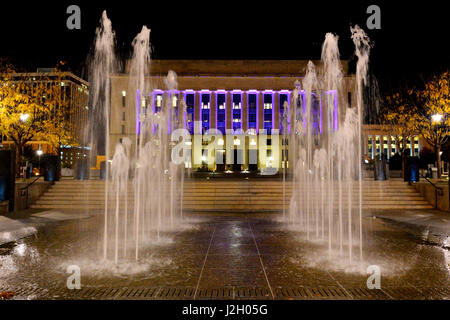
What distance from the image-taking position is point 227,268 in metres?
6.14

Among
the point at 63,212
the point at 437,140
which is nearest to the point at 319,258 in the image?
the point at 63,212

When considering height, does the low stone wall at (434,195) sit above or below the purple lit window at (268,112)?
below

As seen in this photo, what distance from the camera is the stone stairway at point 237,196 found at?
1623cm

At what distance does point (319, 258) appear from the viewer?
6.88m

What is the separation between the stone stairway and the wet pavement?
660 centimetres

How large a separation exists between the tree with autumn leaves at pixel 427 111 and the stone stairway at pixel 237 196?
743 cm

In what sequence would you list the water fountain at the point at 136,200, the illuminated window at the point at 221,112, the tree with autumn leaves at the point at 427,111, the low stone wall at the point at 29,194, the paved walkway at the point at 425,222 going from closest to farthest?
1. the water fountain at the point at 136,200
2. the paved walkway at the point at 425,222
3. the low stone wall at the point at 29,194
4. the tree with autumn leaves at the point at 427,111
5. the illuminated window at the point at 221,112

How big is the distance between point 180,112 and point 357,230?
55.9 metres

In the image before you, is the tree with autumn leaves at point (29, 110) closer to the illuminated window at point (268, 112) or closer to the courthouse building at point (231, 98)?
the courthouse building at point (231, 98)

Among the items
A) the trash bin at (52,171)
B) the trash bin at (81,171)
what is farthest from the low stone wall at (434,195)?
the trash bin at (52,171)

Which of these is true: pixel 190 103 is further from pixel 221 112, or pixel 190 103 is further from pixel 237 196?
pixel 237 196

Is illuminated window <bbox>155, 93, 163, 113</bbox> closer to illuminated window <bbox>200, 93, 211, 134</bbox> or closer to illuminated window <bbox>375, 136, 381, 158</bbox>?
illuminated window <bbox>200, 93, 211, 134</bbox>

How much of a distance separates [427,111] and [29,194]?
26.9 m

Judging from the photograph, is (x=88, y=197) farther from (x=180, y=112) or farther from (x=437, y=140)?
(x=180, y=112)
